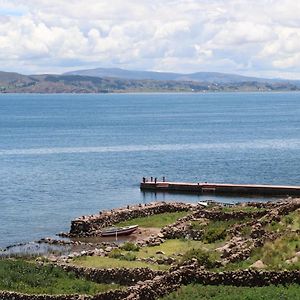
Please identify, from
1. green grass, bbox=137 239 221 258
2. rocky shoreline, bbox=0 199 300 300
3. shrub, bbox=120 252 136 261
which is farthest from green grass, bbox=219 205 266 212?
shrub, bbox=120 252 136 261

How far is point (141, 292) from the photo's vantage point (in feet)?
112

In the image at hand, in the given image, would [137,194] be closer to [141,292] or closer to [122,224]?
[122,224]

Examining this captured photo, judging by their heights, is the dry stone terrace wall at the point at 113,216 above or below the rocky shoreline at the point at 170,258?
below

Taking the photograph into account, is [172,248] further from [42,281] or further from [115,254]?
[42,281]

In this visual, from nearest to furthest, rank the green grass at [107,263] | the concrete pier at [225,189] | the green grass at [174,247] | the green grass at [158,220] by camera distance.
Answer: the green grass at [107,263], the green grass at [174,247], the green grass at [158,220], the concrete pier at [225,189]

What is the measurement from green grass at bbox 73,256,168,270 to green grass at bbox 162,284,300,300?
8.24 meters

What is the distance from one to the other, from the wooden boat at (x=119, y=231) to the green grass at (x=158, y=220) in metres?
1.91

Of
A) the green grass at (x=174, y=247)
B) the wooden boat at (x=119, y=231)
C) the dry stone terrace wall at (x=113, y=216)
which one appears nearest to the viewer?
the green grass at (x=174, y=247)

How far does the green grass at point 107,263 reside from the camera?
4337 centimetres

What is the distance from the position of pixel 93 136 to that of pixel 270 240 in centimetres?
14124

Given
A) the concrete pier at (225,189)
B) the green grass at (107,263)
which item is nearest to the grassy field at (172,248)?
the green grass at (107,263)

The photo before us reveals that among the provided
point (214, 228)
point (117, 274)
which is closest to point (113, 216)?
point (214, 228)

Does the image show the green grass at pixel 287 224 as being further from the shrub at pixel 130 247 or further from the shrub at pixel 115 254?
the shrub at pixel 115 254

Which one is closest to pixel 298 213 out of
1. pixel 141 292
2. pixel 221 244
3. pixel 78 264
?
pixel 221 244
